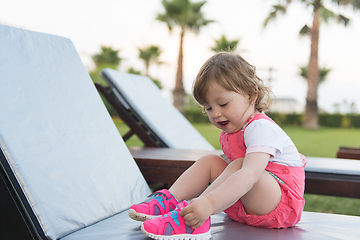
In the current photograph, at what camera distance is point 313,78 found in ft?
46.8

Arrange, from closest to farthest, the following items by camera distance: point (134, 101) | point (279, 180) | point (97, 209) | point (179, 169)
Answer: point (279, 180), point (97, 209), point (179, 169), point (134, 101)

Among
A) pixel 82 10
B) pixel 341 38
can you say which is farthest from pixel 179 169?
pixel 82 10

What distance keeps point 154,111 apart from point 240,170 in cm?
227

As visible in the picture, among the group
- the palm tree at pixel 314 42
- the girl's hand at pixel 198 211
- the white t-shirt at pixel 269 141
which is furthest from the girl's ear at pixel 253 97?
the palm tree at pixel 314 42

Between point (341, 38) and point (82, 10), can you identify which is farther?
point (82, 10)

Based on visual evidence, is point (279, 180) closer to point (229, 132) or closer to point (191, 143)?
point (229, 132)

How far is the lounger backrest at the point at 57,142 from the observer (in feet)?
4.19

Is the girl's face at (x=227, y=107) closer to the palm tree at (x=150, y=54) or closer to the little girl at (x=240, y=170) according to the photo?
the little girl at (x=240, y=170)

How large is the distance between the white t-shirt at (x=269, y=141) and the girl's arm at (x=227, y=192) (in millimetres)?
32

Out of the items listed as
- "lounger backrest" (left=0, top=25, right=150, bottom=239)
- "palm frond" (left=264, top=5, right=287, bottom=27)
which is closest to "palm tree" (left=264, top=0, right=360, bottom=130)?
"palm frond" (left=264, top=5, right=287, bottom=27)

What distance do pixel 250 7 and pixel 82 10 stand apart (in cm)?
910

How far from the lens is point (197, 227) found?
45.2 inches

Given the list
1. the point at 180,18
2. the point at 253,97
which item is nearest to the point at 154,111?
the point at 253,97

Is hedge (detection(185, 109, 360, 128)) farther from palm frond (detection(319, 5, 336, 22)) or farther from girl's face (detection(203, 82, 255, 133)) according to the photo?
girl's face (detection(203, 82, 255, 133))
